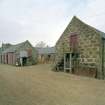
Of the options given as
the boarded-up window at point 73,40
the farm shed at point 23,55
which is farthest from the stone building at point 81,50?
the farm shed at point 23,55

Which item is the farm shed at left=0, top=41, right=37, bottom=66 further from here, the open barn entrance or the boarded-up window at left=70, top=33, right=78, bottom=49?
the boarded-up window at left=70, top=33, right=78, bottom=49

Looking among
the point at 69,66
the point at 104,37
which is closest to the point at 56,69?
the point at 69,66

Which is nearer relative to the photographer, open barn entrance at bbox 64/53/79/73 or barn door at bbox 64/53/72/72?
open barn entrance at bbox 64/53/79/73

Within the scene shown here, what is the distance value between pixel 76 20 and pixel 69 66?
5.95 meters

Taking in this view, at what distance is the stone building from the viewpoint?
17781 millimetres

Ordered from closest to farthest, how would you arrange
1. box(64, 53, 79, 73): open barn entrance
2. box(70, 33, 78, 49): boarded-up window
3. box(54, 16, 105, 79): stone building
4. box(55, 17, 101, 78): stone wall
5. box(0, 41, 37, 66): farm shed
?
box(54, 16, 105, 79): stone building → box(55, 17, 101, 78): stone wall → box(64, 53, 79, 73): open barn entrance → box(70, 33, 78, 49): boarded-up window → box(0, 41, 37, 66): farm shed

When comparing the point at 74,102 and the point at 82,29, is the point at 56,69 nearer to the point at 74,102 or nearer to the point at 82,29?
the point at 82,29

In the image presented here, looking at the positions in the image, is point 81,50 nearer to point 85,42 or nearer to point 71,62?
point 85,42

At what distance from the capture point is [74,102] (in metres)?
7.86

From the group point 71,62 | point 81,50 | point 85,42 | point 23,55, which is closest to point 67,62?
point 71,62

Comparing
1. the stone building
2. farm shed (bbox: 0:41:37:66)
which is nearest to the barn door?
Result: the stone building

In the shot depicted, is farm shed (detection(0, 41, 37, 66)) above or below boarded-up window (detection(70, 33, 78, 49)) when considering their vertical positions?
below

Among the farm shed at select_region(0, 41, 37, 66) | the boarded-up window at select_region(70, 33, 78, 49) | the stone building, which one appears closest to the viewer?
the stone building

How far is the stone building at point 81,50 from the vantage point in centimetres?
1778
